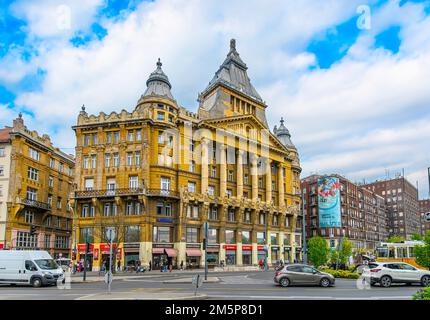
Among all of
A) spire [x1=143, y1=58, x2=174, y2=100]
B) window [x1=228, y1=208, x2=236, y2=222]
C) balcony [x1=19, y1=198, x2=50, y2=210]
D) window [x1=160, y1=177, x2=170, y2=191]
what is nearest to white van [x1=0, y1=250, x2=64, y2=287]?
window [x1=160, y1=177, x2=170, y2=191]

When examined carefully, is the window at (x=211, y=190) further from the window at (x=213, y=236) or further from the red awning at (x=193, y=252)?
the red awning at (x=193, y=252)

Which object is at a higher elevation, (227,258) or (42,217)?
(42,217)

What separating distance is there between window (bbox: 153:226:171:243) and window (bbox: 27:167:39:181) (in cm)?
2242

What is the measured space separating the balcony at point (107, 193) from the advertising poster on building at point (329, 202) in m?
61.0

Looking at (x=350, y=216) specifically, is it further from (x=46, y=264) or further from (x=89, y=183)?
(x=46, y=264)

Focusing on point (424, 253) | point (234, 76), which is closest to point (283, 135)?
point (234, 76)

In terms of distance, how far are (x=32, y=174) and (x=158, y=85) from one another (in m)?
25.0

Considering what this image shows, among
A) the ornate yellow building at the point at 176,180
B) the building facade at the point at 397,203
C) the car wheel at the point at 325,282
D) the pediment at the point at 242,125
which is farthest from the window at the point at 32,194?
the building facade at the point at 397,203

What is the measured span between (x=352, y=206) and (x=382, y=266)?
95.0m

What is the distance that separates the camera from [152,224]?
186 feet
